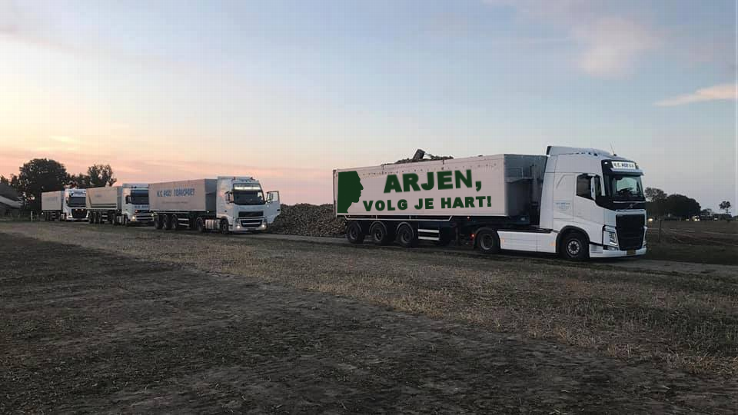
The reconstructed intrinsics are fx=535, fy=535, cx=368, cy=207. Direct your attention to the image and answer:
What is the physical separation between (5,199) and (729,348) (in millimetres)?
139823

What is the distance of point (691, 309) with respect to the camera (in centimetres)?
909

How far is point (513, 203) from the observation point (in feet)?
63.8

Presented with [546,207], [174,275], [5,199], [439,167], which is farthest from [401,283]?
[5,199]

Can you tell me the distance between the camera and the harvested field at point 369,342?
16.1ft

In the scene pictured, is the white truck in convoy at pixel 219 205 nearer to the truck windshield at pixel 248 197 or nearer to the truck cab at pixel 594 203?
the truck windshield at pixel 248 197

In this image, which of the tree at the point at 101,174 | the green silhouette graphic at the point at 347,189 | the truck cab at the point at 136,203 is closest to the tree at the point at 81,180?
the tree at the point at 101,174

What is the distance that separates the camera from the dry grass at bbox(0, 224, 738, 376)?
6824mm

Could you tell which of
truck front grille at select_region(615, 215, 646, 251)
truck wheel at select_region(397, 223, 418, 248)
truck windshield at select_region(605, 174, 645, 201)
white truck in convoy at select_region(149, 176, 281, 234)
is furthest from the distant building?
truck front grille at select_region(615, 215, 646, 251)

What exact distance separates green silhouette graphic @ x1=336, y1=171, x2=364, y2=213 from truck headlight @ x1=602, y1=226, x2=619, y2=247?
1140 cm

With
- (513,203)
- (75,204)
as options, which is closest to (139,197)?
(75,204)

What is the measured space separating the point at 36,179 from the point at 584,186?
114569 millimetres

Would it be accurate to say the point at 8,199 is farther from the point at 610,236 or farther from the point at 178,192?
the point at 610,236

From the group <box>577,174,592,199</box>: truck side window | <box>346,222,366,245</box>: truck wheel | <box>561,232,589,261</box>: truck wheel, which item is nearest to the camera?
<box>577,174,592,199</box>: truck side window

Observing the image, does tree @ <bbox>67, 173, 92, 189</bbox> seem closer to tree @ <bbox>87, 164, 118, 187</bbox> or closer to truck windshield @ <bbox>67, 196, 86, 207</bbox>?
tree @ <bbox>87, 164, 118, 187</bbox>
